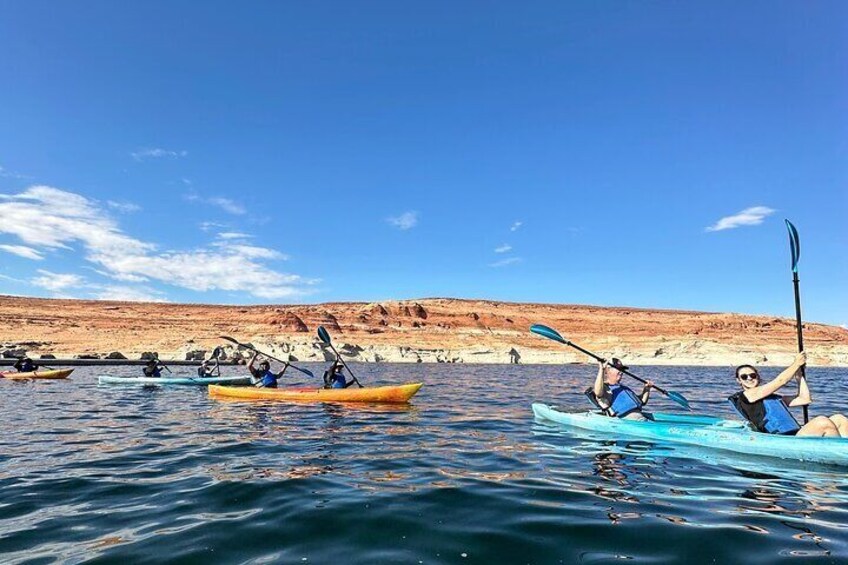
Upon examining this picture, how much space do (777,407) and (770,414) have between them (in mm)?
159

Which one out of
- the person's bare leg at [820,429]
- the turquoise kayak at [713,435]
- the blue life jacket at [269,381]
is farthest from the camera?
the blue life jacket at [269,381]

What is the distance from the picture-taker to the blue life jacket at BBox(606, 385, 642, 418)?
1124cm

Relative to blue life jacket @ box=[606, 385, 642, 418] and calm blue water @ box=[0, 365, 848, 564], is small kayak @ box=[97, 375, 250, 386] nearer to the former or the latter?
calm blue water @ box=[0, 365, 848, 564]

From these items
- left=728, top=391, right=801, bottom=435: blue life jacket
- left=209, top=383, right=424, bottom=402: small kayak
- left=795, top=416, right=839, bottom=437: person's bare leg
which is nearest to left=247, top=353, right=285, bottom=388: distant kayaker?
left=209, top=383, right=424, bottom=402: small kayak

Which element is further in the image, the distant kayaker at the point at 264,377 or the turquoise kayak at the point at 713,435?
the distant kayaker at the point at 264,377

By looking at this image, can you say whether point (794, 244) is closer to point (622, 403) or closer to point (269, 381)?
point (622, 403)

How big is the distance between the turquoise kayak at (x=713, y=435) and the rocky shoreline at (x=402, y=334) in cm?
4846

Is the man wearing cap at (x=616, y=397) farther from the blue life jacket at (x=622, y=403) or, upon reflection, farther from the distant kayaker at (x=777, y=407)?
the distant kayaker at (x=777, y=407)

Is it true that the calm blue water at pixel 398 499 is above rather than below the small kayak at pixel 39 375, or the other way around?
below

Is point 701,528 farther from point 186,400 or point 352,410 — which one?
point 186,400

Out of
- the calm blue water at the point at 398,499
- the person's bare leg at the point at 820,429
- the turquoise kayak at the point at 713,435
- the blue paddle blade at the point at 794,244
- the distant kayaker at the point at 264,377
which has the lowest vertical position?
the calm blue water at the point at 398,499

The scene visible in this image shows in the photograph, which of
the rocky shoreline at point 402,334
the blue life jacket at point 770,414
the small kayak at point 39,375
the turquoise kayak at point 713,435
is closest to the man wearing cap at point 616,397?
the turquoise kayak at point 713,435

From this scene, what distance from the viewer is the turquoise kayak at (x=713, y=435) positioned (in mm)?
7512

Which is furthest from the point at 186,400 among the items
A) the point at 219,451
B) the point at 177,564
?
the point at 177,564
